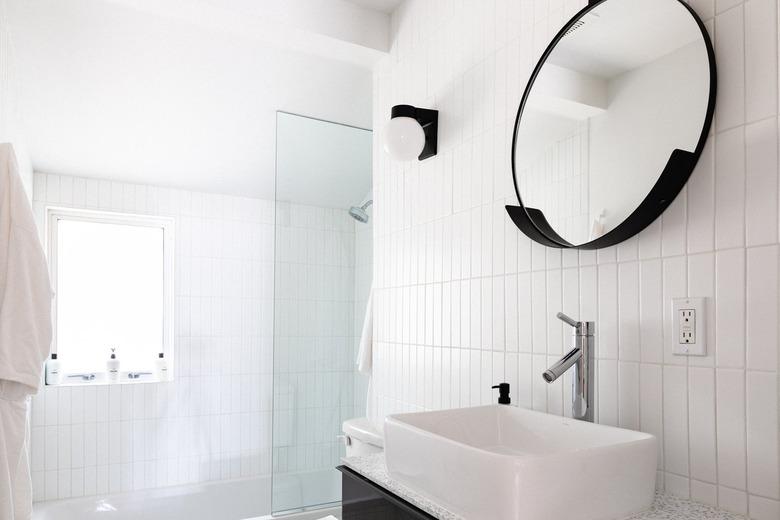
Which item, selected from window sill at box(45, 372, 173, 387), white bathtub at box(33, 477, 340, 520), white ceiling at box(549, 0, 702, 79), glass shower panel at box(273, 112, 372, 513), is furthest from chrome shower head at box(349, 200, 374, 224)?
window sill at box(45, 372, 173, 387)

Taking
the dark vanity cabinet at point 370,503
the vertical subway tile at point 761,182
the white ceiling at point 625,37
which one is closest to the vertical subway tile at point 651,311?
the vertical subway tile at point 761,182

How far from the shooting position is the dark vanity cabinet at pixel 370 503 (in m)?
1.22

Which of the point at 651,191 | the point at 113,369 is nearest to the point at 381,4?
the point at 651,191

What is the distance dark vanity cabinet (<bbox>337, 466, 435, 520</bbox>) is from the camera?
1.22m

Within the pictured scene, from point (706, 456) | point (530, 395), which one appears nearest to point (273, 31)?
point (530, 395)

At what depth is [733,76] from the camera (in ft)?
3.71

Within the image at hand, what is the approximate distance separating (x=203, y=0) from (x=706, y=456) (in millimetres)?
2089

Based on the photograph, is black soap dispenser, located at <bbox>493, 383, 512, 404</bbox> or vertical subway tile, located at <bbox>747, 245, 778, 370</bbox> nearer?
vertical subway tile, located at <bbox>747, 245, 778, 370</bbox>

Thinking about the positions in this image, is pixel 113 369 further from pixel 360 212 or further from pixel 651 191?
pixel 651 191

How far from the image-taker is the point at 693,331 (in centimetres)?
117

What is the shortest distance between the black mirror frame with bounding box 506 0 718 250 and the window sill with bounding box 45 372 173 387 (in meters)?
3.18

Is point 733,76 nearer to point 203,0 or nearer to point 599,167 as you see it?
point 599,167

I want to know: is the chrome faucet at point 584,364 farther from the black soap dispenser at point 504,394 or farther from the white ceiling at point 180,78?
the white ceiling at point 180,78

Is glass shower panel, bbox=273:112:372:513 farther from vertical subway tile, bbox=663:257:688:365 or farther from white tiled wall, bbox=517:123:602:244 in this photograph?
vertical subway tile, bbox=663:257:688:365
